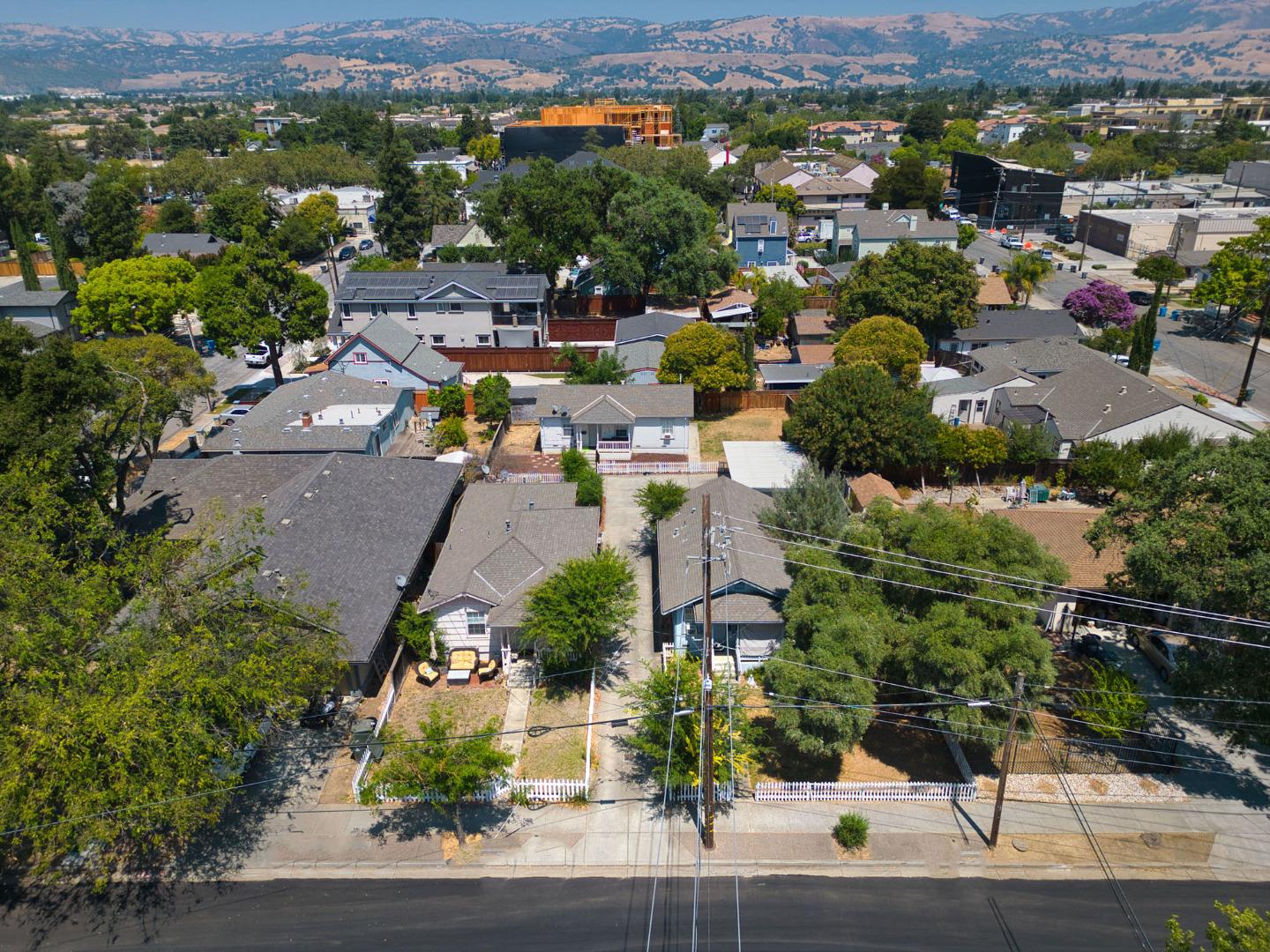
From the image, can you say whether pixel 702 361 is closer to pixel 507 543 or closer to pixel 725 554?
pixel 725 554

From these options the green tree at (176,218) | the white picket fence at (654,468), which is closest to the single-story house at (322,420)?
the white picket fence at (654,468)

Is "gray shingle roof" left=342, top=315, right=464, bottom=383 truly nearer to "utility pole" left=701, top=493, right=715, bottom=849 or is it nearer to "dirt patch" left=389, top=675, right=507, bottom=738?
"dirt patch" left=389, top=675, right=507, bottom=738

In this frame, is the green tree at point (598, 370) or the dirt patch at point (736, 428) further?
the green tree at point (598, 370)

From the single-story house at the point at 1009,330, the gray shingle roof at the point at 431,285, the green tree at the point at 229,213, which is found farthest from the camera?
the green tree at the point at 229,213

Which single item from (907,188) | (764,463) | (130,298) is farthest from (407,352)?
(907,188)

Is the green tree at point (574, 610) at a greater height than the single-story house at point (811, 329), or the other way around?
the green tree at point (574, 610)

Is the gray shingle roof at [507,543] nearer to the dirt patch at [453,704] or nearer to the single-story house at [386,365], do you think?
the dirt patch at [453,704]
